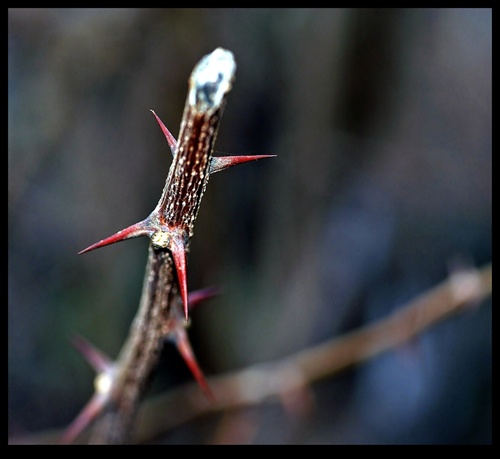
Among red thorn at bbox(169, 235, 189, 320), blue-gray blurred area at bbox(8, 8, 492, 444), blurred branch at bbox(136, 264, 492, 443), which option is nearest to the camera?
red thorn at bbox(169, 235, 189, 320)

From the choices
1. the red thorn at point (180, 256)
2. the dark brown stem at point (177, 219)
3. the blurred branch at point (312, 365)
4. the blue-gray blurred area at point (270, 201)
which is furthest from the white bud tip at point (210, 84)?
the blue-gray blurred area at point (270, 201)

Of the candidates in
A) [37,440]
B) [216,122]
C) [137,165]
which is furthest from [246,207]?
[216,122]

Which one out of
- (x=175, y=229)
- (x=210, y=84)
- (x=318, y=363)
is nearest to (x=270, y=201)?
(x=318, y=363)

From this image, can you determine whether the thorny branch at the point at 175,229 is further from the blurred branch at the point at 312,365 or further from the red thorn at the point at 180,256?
the blurred branch at the point at 312,365

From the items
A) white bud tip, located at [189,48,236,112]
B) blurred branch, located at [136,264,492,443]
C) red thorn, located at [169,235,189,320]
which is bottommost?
blurred branch, located at [136,264,492,443]

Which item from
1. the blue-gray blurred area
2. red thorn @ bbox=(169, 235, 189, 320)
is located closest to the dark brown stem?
red thorn @ bbox=(169, 235, 189, 320)

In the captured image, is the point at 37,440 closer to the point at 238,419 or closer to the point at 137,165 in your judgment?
the point at 238,419

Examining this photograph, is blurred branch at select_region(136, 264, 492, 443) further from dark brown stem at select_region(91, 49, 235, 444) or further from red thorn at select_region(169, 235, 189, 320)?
red thorn at select_region(169, 235, 189, 320)

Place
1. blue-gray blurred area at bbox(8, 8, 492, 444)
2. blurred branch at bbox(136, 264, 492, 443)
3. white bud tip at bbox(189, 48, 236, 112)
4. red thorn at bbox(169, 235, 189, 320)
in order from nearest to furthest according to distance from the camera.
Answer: white bud tip at bbox(189, 48, 236, 112)
red thorn at bbox(169, 235, 189, 320)
blurred branch at bbox(136, 264, 492, 443)
blue-gray blurred area at bbox(8, 8, 492, 444)

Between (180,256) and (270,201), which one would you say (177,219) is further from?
(270,201)
